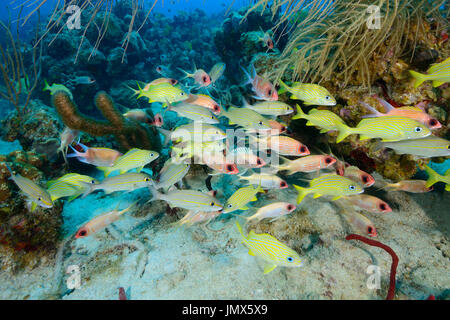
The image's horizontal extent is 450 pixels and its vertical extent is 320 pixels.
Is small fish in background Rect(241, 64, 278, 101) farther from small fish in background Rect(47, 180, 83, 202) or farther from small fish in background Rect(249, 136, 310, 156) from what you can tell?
small fish in background Rect(47, 180, 83, 202)

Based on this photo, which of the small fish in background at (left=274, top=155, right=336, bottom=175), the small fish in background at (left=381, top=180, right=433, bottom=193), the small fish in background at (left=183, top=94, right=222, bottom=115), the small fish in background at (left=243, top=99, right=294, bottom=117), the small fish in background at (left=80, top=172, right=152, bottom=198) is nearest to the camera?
the small fish in background at (left=80, top=172, right=152, bottom=198)

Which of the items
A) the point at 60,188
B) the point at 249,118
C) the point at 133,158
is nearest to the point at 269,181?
the point at 249,118

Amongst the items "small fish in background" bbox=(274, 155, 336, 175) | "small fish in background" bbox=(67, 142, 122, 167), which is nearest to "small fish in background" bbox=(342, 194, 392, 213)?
"small fish in background" bbox=(274, 155, 336, 175)

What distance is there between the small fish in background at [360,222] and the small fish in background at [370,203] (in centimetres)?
13

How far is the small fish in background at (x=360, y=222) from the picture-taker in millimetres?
2744

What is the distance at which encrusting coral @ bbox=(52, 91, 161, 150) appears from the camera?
4070 mm

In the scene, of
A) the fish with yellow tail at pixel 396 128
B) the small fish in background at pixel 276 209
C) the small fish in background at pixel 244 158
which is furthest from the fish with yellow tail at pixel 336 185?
the small fish in background at pixel 244 158

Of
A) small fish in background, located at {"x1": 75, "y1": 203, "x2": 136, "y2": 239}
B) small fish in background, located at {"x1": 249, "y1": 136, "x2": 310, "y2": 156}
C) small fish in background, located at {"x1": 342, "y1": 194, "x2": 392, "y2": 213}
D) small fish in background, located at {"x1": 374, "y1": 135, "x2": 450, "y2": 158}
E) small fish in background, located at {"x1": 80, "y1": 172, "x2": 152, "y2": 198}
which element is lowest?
small fish in background, located at {"x1": 75, "y1": 203, "x2": 136, "y2": 239}

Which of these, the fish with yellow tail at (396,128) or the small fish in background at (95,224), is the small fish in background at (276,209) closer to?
the fish with yellow tail at (396,128)

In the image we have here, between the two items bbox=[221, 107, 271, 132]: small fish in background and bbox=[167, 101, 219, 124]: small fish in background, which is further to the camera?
bbox=[167, 101, 219, 124]: small fish in background

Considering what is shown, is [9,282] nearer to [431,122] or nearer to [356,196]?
[356,196]

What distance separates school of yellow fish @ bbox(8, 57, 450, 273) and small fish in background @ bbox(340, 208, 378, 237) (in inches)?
0.4

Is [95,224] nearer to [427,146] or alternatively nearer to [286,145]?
[286,145]

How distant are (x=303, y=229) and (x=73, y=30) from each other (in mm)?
14310
